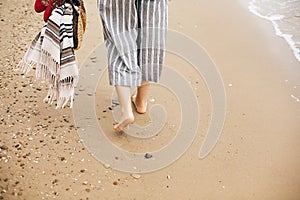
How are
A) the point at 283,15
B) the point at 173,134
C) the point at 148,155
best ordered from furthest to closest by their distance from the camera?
the point at 283,15
the point at 173,134
the point at 148,155

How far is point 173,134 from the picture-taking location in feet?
8.70

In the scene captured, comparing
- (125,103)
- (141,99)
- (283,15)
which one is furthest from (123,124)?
(283,15)

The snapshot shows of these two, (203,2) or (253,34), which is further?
(203,2)

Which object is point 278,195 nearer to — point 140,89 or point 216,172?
point 216,172

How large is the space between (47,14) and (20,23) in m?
1.37

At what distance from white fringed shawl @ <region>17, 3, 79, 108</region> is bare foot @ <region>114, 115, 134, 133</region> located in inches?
13.1

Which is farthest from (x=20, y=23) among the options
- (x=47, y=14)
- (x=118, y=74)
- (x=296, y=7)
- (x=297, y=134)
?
(x=296, y=7)

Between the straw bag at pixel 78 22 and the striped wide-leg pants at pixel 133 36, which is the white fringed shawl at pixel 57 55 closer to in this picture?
the straw bag at pixel 78 22

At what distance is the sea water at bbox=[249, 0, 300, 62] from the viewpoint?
3824 millimetres

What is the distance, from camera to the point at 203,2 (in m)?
4.18

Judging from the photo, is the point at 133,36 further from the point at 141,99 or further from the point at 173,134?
the point at 173,134

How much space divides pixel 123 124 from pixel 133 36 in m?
0.52

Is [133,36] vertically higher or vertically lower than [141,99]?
higher

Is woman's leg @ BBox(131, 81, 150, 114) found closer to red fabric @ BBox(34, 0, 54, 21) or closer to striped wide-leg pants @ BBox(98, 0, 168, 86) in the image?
striped wide-leg pants @ BBox(98, 0, 168, 86)
